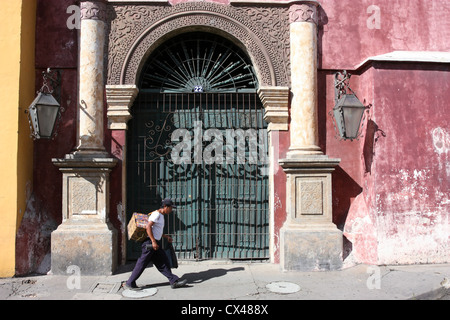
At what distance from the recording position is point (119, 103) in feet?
21.0

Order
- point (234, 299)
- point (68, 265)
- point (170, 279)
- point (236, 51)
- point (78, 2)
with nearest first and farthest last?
point (234, 299) < point (170, 279) < point (68, 265) < point (78, 2) < point (236, 51)

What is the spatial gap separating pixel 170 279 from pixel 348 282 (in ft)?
8.03

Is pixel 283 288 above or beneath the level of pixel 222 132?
beneath

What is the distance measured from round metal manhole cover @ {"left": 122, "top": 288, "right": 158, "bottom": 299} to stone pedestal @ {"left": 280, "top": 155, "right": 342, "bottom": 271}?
2.06 meters

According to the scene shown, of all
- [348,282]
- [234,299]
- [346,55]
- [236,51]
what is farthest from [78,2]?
[348,282]

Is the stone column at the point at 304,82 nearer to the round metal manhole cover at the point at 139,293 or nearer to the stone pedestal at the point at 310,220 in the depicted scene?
the stone pedestal at the point at 310,220

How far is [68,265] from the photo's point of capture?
19.5 ft

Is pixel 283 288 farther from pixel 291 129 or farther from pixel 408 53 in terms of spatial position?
pixel 408 53

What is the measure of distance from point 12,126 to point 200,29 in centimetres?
328

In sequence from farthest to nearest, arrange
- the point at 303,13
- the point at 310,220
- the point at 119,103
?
the point at 303,13, the point at 119,103, the point at 310,220

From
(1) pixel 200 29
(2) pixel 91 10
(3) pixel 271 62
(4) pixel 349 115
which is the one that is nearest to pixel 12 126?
(2) pixel 91 10

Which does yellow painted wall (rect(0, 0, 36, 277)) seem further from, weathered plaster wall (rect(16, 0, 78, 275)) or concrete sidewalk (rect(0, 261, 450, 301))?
concrete sidewalk (rect(0, 261, 450, 301))

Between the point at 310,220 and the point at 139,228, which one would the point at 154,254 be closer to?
the point at 139,228

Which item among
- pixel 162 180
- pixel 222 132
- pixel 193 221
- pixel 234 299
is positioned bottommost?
pixel 234 299
